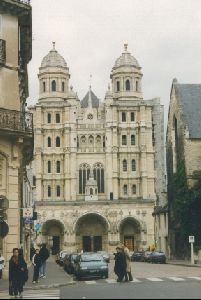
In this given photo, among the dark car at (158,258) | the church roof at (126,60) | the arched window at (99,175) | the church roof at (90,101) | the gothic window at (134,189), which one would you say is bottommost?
the dark car at (158,258)

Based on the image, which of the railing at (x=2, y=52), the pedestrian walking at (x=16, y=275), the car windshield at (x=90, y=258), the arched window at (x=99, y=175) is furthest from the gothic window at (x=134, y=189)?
the pedestrian walking at (x=16, y=275)

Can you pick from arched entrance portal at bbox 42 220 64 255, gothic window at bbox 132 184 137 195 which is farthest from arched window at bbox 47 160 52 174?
gothic window at bbox 132 184 137 195

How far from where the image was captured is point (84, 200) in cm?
9281

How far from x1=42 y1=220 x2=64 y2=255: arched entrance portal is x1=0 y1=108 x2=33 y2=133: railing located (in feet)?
215

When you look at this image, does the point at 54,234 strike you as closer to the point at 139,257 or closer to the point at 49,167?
the point at 49,167

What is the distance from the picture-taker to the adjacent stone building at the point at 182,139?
56125 millimetres

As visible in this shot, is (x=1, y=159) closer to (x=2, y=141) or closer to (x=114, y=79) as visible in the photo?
(x=2, y=141)

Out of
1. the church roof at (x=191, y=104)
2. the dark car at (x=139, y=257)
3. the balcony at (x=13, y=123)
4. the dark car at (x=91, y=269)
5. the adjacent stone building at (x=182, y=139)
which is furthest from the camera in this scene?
the dark car at (x=139, y=257)

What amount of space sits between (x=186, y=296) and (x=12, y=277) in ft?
16.5

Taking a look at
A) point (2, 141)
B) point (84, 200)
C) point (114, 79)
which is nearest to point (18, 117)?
point (2, 141)

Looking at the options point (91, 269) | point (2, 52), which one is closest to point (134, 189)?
point (91, 269)

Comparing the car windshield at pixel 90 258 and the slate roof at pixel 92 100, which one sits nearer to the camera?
the car windshield at pixel 90 258

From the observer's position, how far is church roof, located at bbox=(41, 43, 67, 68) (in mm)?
102000

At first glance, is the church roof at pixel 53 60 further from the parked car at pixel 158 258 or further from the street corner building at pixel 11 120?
the street corner building at pixel 11 120
